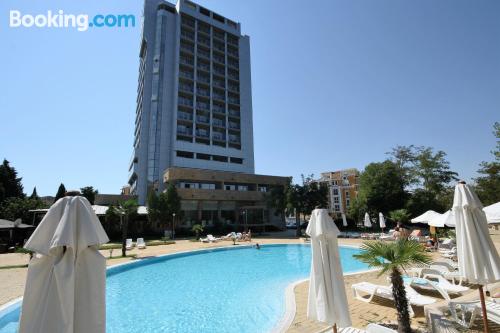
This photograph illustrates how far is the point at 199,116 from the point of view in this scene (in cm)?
4662

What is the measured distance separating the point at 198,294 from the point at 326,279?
21.0ft

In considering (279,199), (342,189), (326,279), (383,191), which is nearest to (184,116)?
(279,199)

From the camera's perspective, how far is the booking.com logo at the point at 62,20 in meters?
10.6

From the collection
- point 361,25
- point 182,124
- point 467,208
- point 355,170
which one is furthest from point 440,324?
point 355,170

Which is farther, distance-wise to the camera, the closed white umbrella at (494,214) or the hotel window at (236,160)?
the hotel window at (236,160)

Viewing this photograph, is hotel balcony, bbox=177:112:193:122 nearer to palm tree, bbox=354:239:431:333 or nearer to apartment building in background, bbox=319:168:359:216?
apartment building in background, bbox=319:168:359:216

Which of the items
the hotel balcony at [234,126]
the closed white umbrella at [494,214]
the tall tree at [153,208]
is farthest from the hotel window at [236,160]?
the closed white umbrella at [494,214]

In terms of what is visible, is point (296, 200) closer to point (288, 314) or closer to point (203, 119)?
point (288, 314)

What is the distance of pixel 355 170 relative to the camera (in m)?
73.1

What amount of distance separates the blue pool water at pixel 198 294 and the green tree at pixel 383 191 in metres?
19.4

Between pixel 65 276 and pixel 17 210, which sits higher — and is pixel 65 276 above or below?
below

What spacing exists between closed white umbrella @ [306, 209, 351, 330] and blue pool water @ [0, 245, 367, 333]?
7.77 ft

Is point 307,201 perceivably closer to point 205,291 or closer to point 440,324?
point 205,291

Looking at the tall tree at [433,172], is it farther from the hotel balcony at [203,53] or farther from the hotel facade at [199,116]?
the hotel balcony at [203,53]
